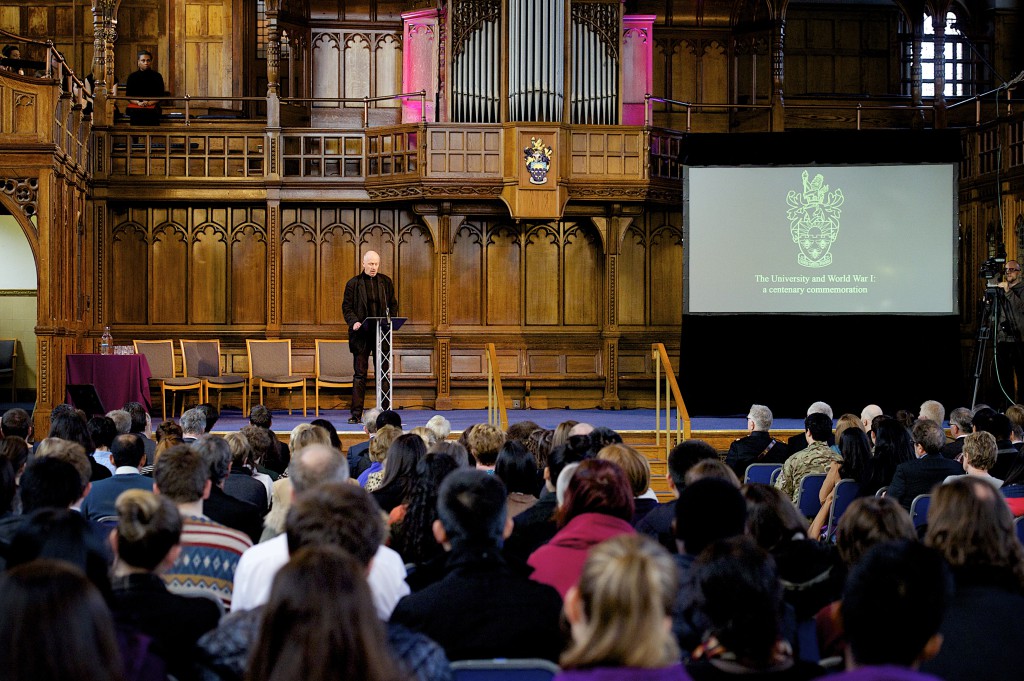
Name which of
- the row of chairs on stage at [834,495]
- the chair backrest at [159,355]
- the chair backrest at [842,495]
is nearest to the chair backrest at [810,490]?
the row of chairs on stage at [834,495]

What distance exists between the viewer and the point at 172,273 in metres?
13.1

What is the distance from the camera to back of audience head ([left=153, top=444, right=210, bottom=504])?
3666 mm

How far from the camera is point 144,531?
278 cm

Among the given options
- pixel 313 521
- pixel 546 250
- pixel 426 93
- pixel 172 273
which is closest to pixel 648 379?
pixel 546 250

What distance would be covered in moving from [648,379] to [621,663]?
447 inches

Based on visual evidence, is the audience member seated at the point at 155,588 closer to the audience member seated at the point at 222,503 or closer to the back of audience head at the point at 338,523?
the back of audience head at the point at 338,523

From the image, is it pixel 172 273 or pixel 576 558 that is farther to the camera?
pixel 172 273

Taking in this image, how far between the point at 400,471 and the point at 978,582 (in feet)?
7.93

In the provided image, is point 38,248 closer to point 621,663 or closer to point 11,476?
point 11,476

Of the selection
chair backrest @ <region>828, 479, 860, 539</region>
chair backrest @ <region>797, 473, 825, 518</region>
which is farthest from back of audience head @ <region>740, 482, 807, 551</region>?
chair backrest @ <region>797, 473, 825, 518</region>

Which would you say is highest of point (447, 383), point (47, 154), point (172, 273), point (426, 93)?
point (426, 93)

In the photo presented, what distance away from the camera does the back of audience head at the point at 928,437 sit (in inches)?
228

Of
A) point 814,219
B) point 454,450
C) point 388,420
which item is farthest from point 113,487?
point 814,219

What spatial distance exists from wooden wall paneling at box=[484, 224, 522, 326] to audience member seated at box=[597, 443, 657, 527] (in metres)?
9.03
